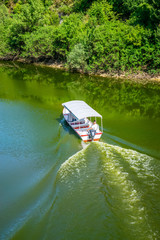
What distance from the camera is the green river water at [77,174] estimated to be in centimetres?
1133

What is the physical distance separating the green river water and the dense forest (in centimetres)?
1401

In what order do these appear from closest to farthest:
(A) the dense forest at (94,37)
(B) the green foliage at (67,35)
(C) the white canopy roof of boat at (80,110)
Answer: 1. (C) the white canopy roof of boat at (80,110)
2. (A) the dense forest at (94,37)
3. (B) the green foliage at (67,35)

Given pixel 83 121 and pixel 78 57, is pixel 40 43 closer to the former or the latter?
pixel 78 57

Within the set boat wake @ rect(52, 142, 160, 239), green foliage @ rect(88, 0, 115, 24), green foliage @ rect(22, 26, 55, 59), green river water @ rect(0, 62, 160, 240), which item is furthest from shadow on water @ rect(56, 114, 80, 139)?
green foliage @ rect(88, 0, 115, 24)

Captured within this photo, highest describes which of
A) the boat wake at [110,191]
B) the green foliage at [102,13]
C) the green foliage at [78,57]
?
the green foliage at [102,13]

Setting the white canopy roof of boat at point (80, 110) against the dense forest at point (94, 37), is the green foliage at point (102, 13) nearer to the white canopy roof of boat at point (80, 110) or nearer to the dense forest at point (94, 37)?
the dense forest at point (94, 37)

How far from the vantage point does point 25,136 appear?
21641 millimetres

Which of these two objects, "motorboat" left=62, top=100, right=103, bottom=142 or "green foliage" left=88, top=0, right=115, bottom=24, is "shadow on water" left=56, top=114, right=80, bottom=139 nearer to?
"motorboat" left=62, top=100, right=103, bottom=142

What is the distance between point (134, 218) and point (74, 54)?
37698 mm

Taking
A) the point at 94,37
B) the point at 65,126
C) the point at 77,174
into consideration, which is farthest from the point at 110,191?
the point at 94,37

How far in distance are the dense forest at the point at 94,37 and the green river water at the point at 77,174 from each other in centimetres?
1401

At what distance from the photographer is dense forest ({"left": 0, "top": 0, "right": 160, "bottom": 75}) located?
4109 centimetres

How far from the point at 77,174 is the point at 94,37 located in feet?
117

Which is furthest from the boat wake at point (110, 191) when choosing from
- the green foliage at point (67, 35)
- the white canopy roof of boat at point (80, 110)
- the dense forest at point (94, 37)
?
the green foliage at point (67, 35)
